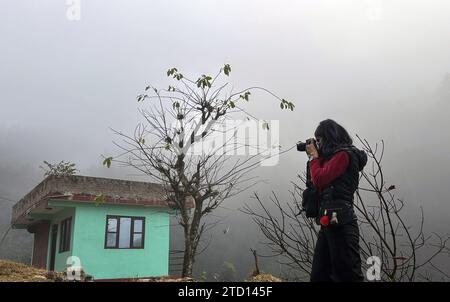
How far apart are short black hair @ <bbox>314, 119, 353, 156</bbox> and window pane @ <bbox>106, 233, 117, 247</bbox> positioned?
44.2 ft

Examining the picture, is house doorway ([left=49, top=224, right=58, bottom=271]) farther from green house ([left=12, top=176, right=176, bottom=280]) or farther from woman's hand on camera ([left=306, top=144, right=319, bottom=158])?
woman's hand on camera ([left=306, top=144, right=319, bottom=158])

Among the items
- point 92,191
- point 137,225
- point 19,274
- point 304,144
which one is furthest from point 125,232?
point 304,144

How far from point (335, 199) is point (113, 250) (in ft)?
44.6

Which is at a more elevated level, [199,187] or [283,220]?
[199,187]

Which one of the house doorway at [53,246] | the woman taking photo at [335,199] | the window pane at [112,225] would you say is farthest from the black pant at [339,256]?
the house doorway at [53,246]

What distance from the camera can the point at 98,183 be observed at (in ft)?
50.1

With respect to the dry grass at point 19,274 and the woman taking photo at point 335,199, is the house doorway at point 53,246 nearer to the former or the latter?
the dry grass at point 19,274

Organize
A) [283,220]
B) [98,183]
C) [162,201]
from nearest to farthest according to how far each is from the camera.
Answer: [283,220] < [98,183] < [162,201]

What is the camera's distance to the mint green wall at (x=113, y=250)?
587 inches

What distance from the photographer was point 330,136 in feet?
10.9
